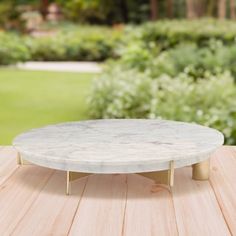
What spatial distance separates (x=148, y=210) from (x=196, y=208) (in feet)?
0.78

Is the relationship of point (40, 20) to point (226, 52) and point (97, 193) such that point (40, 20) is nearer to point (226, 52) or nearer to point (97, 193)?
point (226, 52)

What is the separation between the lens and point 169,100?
21.4 feet

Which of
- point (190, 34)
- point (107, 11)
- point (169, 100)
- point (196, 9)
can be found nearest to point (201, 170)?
point (169, 100)

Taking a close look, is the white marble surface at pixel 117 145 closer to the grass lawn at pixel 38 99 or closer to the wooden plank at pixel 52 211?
the wooden plank at pixel 52 211

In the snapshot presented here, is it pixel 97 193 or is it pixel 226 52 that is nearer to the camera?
pixel 97 193

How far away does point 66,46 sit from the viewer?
1720 cm

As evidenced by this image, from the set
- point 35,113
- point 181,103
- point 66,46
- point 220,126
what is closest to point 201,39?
point 35,113

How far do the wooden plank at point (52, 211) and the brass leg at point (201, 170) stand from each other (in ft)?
2.06

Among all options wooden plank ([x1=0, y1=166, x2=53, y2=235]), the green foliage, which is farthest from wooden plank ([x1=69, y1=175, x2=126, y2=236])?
the green foliage

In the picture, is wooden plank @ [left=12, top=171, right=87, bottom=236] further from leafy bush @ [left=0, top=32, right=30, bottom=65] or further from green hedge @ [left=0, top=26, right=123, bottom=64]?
green hedge @ [left=0, top=26, right=123, bottom=64]

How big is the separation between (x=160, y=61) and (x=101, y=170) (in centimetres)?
632

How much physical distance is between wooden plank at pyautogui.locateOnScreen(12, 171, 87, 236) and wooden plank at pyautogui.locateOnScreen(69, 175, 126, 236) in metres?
0.04

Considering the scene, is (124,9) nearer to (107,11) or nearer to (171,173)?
(107,11)

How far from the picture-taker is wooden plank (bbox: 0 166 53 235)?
8.48 feet
